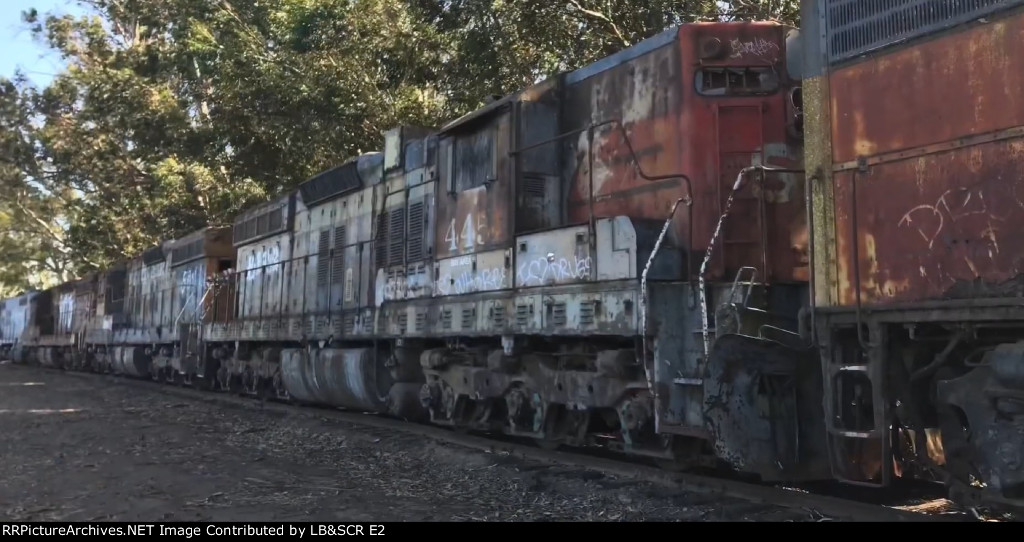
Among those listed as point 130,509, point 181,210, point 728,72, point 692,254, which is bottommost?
point 130,509

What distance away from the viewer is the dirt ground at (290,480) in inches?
227

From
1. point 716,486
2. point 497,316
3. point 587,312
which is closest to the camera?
point 716,486

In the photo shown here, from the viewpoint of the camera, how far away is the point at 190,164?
24.7 m

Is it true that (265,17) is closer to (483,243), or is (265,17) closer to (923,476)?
(483,243)

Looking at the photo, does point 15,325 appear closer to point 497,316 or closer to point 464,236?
point 464,236

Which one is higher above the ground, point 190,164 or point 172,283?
point 190,164

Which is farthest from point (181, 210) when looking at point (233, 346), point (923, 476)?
point (923, 476)

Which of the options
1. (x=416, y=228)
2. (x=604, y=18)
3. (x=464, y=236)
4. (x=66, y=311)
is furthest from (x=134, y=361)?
(x=464, y=236)

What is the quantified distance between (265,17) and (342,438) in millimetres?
14613

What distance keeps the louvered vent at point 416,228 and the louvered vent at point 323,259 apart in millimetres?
3126

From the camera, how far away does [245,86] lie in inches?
747

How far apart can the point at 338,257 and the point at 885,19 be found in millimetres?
9538

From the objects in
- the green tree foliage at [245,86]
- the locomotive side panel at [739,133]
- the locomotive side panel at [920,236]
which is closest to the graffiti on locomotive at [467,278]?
the locomotive side panel at [739,133]

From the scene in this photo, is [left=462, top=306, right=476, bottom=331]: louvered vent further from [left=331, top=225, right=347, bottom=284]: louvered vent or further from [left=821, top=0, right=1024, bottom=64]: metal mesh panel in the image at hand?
[left=821, top=0, right=1024, bottom=64]: metal mesh panel
